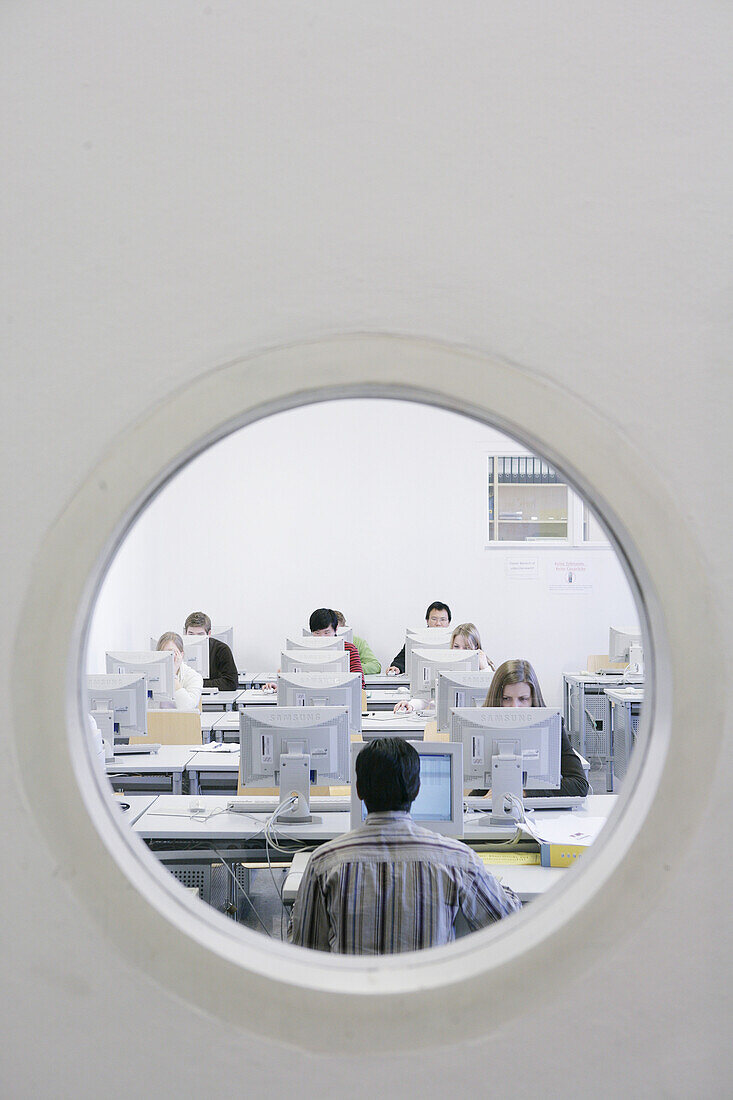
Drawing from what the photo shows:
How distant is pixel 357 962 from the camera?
1.43 meters

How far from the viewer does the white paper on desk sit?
3305 mm

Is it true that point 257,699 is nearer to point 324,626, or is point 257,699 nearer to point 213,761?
point 324,626

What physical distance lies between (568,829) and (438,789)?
0.60 meters

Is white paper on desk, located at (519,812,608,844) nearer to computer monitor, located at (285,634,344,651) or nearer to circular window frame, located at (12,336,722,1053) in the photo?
circular window frame, located at (12,336,722,1053)

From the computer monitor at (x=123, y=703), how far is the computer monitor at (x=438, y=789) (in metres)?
1.66

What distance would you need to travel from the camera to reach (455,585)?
871 centimetres

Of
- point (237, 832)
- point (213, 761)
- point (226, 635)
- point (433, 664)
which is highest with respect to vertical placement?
point (226, 635)

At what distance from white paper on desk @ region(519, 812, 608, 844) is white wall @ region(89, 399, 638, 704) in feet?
16.8

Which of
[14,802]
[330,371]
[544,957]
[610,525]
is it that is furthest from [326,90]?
[544,957]

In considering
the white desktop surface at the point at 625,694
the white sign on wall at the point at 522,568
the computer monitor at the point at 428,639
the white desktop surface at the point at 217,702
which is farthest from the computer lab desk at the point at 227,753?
the white sign on wall at the point at 522,568

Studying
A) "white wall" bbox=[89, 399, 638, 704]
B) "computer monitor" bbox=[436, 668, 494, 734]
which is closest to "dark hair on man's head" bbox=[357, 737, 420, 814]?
"computer monitor" bbox=[436, 668, 494, 734]

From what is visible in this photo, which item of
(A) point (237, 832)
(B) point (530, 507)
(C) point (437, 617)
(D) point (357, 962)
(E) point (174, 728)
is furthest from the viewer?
(B) point (530, 507)

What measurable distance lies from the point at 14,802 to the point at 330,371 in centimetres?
82

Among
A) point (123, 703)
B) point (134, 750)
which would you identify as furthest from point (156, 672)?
point (123, 703)
